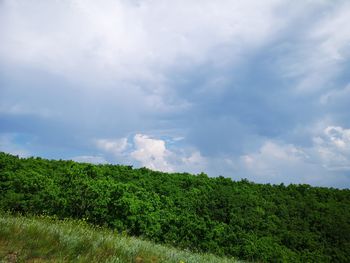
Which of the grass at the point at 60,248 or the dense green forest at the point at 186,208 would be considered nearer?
the grass at the point at 60,248

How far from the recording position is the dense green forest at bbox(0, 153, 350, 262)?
1339cm

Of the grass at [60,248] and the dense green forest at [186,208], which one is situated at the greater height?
the dense green forest at [186,208]

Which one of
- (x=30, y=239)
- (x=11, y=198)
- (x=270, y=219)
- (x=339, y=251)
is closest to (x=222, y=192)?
(x=270, y=219)

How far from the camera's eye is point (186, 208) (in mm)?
14625

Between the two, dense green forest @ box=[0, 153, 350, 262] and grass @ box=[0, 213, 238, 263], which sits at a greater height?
dense green forest @ box=[0, 153, 350, 262]

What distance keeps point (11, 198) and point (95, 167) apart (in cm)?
317

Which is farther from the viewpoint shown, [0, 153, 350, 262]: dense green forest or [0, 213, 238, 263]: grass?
[0, 153, 350, 262]: dense green forest

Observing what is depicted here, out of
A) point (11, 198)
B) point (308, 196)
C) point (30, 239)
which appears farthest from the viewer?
point (308, 196)

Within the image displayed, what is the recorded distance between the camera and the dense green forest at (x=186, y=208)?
43.9 ft

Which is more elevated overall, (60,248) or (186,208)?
(186,208)

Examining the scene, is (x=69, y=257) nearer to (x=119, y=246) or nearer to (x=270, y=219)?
(x=119, y=246)

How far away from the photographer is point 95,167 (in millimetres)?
15312

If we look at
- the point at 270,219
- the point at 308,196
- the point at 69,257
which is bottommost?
the point at 69,257

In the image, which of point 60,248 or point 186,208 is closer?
point 60,248
